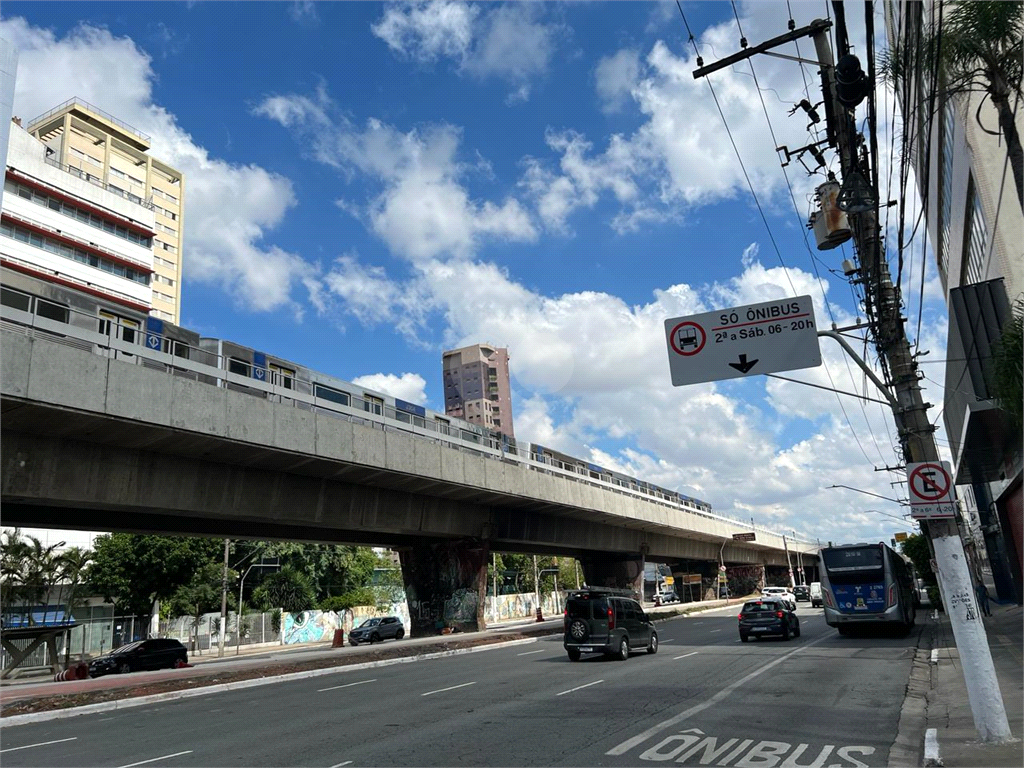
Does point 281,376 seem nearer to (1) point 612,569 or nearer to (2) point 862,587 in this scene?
(2) point 862,587

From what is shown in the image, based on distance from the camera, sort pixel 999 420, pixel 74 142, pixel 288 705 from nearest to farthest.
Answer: pixel 288 705
pixel 999 420
pixel 74 142

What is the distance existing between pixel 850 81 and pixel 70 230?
3056 inches

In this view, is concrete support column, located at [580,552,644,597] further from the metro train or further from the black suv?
the black suv

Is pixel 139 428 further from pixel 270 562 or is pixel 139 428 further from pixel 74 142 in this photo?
pixel 74 142

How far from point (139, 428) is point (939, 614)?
123 ft

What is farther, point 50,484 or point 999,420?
point 999,420

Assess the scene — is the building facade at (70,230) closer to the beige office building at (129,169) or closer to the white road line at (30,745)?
the beige office building at (129,169)

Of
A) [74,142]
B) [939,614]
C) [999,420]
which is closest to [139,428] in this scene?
[999,420]

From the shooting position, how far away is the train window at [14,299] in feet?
51.2

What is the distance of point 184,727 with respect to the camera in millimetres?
13062

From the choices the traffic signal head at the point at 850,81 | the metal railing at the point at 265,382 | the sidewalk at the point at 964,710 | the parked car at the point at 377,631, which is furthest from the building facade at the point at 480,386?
the traffic signal head at the point at 850,81

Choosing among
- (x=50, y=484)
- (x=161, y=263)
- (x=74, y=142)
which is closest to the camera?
(x=50, y=484)

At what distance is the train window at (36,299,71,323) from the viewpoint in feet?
53.2

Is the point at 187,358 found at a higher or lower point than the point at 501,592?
higher
